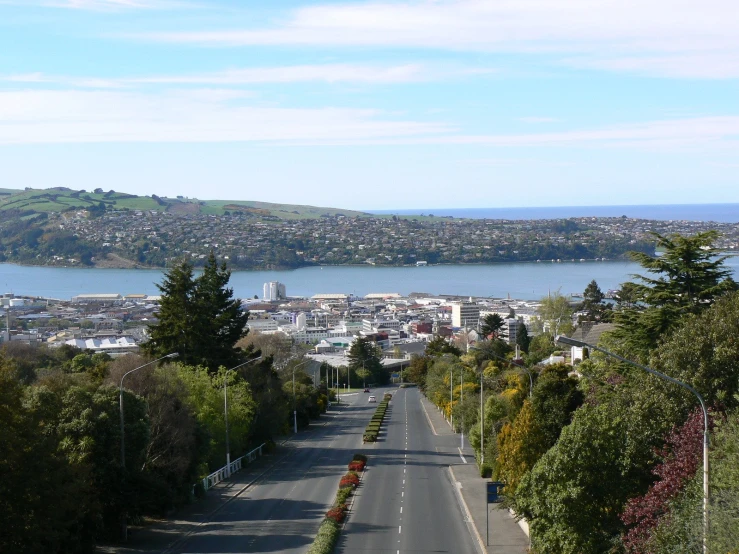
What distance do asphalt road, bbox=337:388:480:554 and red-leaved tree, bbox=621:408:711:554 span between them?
565cm

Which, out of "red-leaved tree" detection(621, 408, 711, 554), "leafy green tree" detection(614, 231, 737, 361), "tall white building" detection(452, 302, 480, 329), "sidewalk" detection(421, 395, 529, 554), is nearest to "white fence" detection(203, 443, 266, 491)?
"sidewalk" detection(421, 395, 529, 554)

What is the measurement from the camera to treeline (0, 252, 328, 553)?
1709 centimetres

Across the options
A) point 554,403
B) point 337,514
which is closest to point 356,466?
point 337,514

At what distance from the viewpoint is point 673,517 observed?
14.7 m

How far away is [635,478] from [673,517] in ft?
10.1

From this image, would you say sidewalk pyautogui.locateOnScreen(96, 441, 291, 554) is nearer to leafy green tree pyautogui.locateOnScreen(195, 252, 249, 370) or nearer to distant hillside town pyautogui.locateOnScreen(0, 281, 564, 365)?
leafy green tree pyautogui.locateOnScreen(195, 252, 249, 370)

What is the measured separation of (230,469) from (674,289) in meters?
→ 17.0

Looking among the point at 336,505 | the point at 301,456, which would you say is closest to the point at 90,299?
the point at 301,456

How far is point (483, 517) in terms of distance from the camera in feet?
81.9

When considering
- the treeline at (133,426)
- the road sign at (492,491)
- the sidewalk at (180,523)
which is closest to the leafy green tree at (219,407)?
the treeline at (133,426)

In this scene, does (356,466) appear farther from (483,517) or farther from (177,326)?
(177,326)

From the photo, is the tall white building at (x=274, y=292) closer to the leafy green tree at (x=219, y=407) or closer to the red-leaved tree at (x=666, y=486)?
the leafy green tree at (x=219, y=407)

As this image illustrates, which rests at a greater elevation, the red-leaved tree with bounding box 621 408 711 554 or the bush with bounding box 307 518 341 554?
the red-leaved tree with bounding box 621 408 711 554

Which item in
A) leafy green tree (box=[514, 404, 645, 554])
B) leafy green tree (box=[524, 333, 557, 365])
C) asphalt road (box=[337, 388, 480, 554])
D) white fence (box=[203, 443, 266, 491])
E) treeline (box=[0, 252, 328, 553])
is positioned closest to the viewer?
treeline (box=[0, 252, 328, 553])
